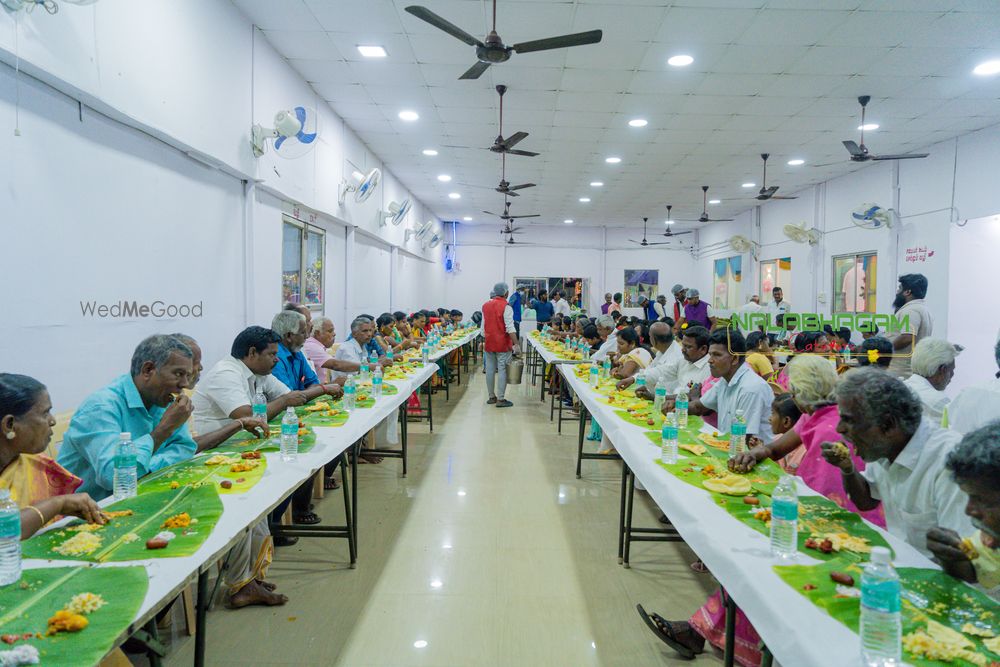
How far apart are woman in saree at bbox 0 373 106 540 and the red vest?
6.27m

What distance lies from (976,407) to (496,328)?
5739 mm

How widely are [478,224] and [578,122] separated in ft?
33.2

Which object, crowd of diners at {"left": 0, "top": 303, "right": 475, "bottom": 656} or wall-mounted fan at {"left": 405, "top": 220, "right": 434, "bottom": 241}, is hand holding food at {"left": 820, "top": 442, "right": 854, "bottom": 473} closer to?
crowd of diners at {"left": 0, "top": 303, "right": 475, "bottom": 656}

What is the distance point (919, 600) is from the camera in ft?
4.56

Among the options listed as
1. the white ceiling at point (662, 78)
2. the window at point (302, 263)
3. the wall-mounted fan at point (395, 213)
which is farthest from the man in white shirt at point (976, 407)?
the wall-mounted fan at point (395, 213)

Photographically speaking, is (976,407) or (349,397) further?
(349,397)

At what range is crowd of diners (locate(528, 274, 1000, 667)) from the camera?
1466 millimetres

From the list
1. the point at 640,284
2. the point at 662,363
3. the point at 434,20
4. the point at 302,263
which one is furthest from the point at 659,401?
the point at 640,284

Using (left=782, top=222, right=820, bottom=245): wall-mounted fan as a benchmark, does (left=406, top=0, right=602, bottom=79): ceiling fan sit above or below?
above

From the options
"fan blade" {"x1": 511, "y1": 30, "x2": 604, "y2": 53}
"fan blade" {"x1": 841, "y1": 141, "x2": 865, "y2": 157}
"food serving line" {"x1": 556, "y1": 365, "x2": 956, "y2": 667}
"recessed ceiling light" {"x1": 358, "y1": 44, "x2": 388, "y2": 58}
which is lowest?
"food serving line" {"x1": 556, "y1": 365, "x2": 956, "y2": 667}

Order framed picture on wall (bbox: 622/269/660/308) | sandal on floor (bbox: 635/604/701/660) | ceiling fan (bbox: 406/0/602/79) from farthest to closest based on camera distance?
1. framed picture on wall (bbox: 622/269/660/308)
2. ceiling fan (bbox: 406/0/602/79)
3. sandal on floor (bbox: 635/604/701/660)

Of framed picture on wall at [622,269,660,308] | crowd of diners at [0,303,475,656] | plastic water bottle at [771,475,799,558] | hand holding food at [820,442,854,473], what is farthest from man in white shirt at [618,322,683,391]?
framed picture on wall at [622,269,660,308]

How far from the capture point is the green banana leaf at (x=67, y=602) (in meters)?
1.14

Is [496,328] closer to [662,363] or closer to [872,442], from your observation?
[662,363]
